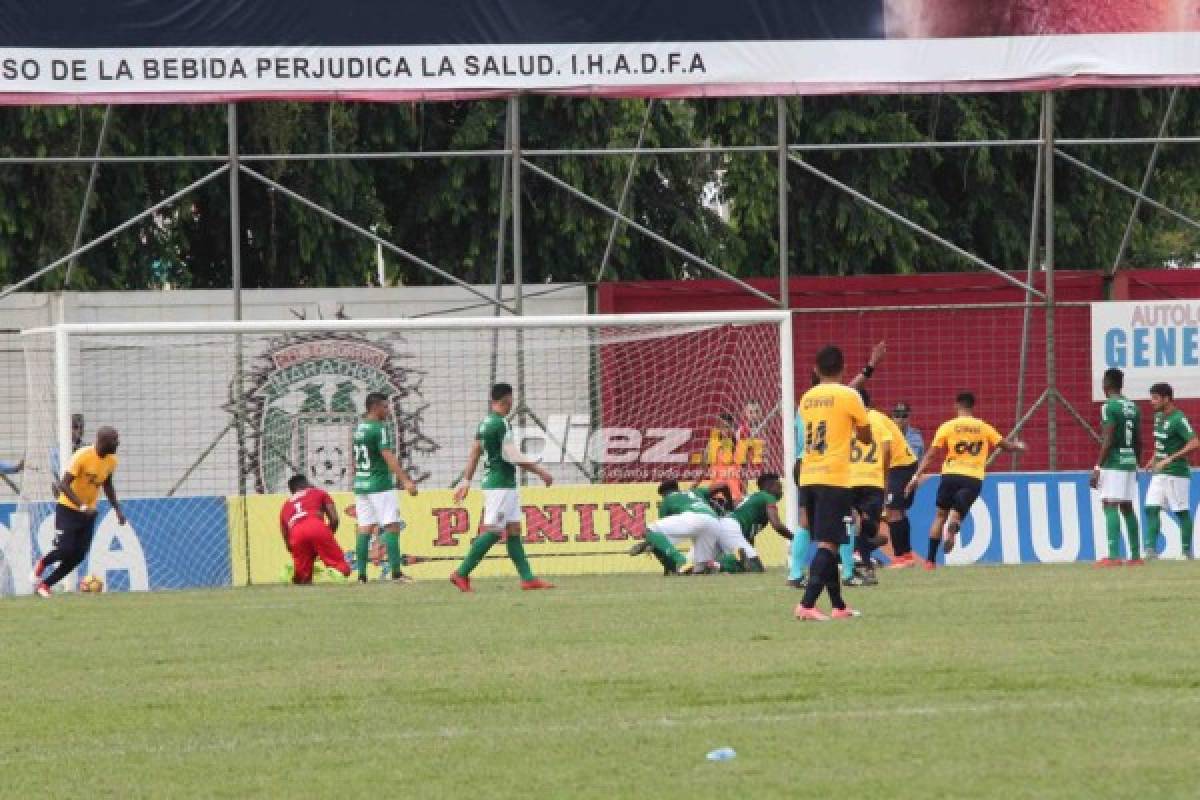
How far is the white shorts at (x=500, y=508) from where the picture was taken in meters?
21.5

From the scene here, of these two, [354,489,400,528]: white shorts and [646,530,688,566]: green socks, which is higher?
[354,489,400,528]: white shorts

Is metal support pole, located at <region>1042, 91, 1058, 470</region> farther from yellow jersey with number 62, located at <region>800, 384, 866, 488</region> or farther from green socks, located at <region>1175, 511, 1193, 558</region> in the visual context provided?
yellow jersey with number 62, located at <region>800, 384, 866, 488</region>

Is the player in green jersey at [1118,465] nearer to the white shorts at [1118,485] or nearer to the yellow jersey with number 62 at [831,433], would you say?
the white shorts at [1118,485]

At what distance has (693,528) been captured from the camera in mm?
24156

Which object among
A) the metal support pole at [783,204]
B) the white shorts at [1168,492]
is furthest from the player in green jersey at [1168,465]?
the metal support pole at [783,204]

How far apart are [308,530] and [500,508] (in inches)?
140

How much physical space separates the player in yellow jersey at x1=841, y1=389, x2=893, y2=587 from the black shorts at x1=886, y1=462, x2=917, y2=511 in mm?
2480

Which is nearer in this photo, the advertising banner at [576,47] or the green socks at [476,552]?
the green socks at [476,552]

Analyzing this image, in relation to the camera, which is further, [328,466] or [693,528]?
[328,466]

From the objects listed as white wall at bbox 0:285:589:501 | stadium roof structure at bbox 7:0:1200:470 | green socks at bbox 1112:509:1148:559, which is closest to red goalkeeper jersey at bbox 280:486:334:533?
white wall at bbox 0:285:589:501

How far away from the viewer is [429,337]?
1156 inches

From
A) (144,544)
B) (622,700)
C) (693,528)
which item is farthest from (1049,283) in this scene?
(622,700)

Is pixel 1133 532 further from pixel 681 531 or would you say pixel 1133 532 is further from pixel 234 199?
pixel 234 199

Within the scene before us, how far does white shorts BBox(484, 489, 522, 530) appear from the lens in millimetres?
21547
